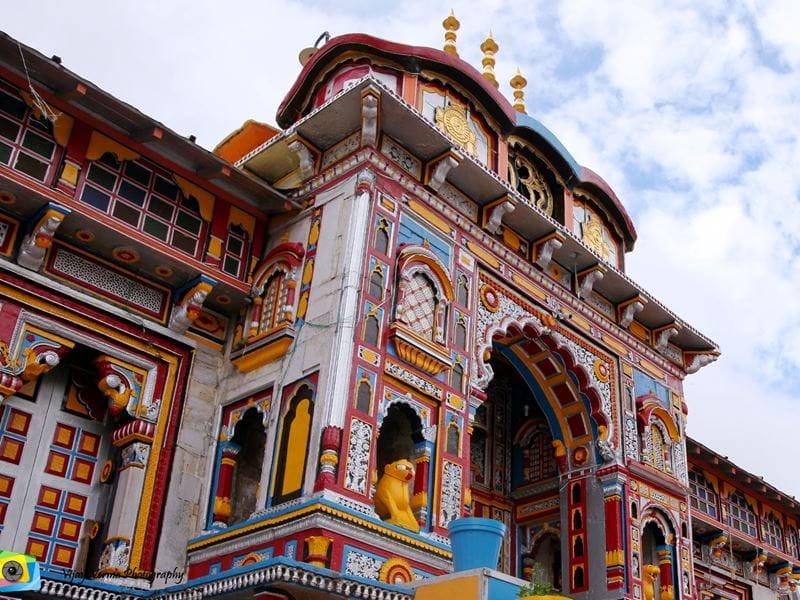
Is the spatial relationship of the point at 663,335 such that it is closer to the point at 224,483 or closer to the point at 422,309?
the point at 422,309

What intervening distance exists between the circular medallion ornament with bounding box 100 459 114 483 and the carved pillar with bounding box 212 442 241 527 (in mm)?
1303

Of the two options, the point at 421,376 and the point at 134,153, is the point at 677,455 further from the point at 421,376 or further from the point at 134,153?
the point at 134,153

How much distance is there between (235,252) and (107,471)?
11.1 ft

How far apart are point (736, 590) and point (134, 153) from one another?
1518 centimetres

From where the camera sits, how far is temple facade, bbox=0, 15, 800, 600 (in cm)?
1105

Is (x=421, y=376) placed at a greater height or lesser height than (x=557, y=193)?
lesser

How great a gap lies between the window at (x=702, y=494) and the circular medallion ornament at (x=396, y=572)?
33.2 feet

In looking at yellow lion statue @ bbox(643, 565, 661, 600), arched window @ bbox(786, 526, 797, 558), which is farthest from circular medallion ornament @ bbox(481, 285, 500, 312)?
arched window @ bbox(786, 526, 797, 558)

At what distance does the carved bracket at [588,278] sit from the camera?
15.8 m

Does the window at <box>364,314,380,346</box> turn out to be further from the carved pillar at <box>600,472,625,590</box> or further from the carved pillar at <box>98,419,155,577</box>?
the carved pillar at <box>600,472,625,590</box>

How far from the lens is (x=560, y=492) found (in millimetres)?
15695

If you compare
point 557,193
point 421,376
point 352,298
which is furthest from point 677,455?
point 352,298

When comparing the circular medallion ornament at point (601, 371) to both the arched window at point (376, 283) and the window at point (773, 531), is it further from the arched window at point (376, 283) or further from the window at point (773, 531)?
the window at point (773, 531)

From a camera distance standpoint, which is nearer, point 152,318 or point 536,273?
point 152,318
